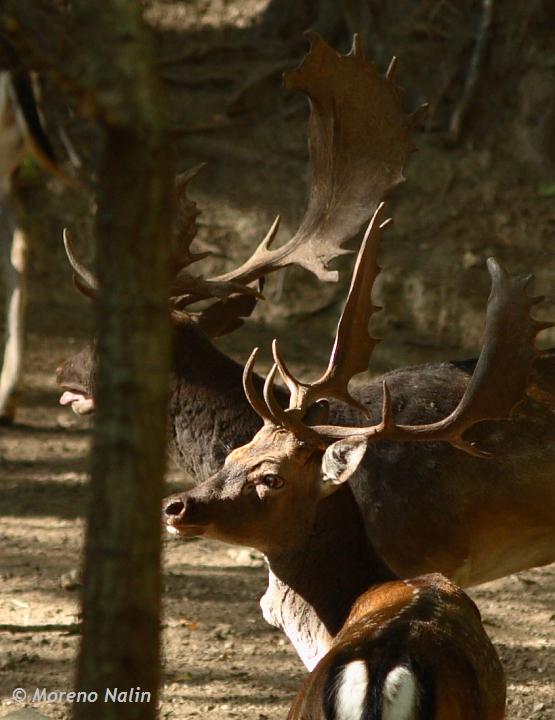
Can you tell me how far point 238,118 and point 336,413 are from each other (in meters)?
5.30

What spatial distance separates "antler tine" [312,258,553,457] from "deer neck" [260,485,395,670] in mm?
281

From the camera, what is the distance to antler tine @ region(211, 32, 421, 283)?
4664 millimetres

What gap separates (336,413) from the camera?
4.32 metres

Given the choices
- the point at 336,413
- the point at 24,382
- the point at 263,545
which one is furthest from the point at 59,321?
the point at 263,545

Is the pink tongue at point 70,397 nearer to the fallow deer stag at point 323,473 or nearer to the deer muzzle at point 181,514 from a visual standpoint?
the fallow deer stag at point 323,473

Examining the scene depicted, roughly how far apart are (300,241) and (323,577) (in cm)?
175

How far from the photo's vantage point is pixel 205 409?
450cm

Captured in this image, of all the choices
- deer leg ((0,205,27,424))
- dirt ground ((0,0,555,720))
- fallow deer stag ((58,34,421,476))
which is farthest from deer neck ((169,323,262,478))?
deer leg ((0,205,27,424))

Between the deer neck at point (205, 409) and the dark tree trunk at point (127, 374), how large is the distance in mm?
2762

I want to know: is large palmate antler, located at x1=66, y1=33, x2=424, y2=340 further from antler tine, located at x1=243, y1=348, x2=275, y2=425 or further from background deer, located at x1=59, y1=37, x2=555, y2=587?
antler tine, located at x1=243, y1=348, x2=275, y2=425

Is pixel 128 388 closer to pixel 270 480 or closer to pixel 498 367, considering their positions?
pixel 270 480

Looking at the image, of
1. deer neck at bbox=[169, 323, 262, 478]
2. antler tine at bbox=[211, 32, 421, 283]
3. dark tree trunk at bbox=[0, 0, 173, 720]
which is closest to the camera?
dark tree trunk at bbox=[0, 0, 173, 720]

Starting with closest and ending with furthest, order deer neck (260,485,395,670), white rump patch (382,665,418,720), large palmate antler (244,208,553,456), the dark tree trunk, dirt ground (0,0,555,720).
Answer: the dark tree trunk → white rump patch (382,665,418,720) → deer neck (260,485,395,670) → large palmate antler (244,208,553,456) → dirt ground (0,0,555,720)

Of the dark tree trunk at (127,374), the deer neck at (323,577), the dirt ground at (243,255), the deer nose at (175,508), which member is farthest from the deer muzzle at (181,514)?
the dark tree trunk at (127,374)
